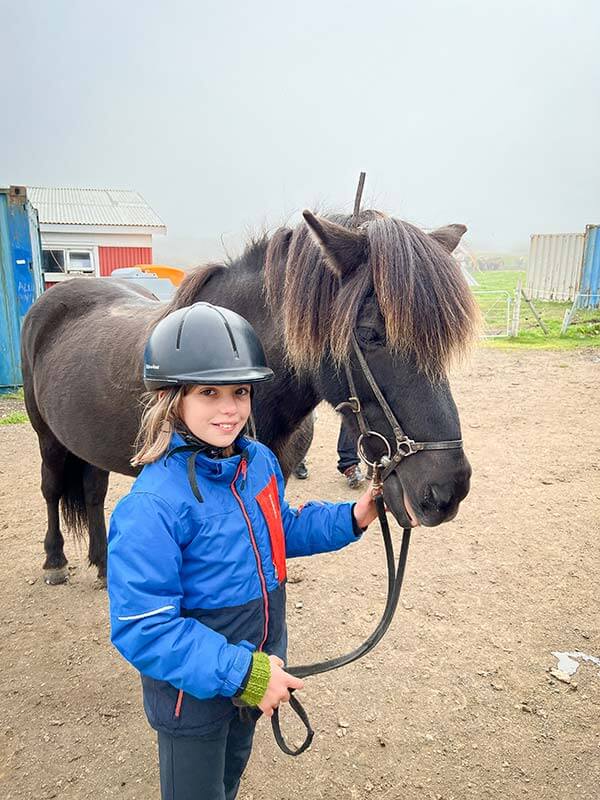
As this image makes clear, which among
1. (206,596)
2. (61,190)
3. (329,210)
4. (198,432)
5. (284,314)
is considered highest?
(61,190)

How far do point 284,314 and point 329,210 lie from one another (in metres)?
0.58

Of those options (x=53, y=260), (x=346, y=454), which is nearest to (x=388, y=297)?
(x=346, y=454)

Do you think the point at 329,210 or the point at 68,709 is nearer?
the point at 329,210

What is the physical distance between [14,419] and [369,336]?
682 cm

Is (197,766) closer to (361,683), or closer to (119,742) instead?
(119,742)

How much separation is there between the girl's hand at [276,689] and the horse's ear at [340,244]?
119 cm

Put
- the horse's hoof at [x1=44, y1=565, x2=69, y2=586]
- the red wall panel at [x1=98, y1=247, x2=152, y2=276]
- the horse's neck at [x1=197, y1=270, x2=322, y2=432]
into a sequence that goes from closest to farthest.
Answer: the horse's neck at [x1=197, y1=270, x2=322, y2=432] → the horse's hoof at [x1=44, y1=565, x2=69, y2=586] → the red wall panel at [x1=98, y1=247, x2=152, y2=276]

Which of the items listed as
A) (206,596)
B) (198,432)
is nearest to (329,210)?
(198,432)

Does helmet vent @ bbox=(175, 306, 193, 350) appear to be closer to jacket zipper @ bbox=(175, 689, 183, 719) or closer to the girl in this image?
the girl

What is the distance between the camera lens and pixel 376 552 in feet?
13.0

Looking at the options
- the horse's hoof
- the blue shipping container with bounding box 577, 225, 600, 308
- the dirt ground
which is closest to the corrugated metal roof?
the blue shipping container with bounding box 577, 225, 600, 308

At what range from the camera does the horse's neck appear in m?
2.01

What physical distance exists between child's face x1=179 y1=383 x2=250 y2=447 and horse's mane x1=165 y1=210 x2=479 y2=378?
1.31 feet

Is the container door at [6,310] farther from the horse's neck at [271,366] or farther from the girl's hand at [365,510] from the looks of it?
the girl's hand at [365,510]
